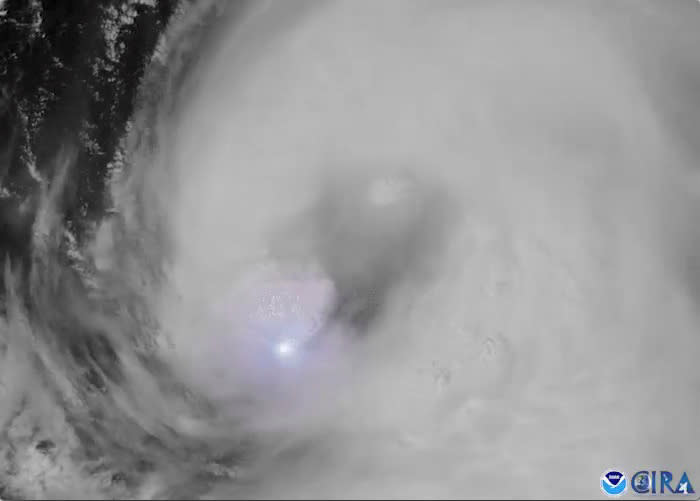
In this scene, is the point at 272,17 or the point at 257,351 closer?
the point at 257,351

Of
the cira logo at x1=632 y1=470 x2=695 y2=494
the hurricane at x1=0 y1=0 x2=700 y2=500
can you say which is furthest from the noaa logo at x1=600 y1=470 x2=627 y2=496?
the cira logo at x1=632 y1=470 x2=695 y2=494

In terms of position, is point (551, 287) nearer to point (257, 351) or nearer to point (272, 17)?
point (257, 351)

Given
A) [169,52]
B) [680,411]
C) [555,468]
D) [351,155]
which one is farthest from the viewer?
[169,52]

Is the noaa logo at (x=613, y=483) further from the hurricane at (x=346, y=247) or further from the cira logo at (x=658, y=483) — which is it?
the cira logo at (x=658, y=483)

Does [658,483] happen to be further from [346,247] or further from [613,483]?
[346,247]

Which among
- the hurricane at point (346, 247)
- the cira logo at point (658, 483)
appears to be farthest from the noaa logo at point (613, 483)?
the cira logo at point (658, 483)

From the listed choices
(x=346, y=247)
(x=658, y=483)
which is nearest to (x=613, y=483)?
(x=658, y=483)

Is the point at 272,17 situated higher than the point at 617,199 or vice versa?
the point at 272,17

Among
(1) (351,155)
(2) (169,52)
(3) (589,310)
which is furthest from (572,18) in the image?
(2) (169,52)
